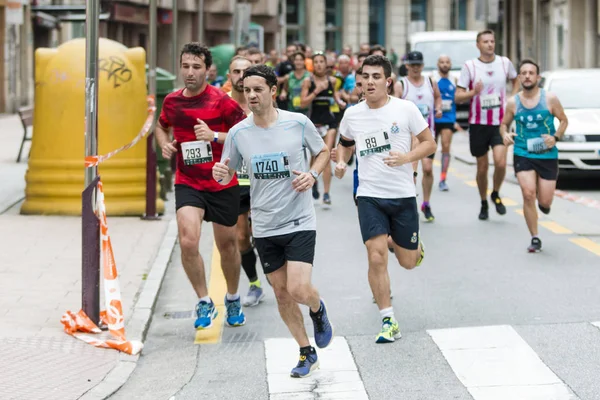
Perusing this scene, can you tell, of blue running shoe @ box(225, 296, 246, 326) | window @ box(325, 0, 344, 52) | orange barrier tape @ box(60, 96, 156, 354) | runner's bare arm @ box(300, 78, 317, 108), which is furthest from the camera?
window @ box(325, 0, 344, 52)

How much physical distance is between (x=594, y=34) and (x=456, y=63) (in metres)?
11.5

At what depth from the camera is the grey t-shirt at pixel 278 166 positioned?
7371mm

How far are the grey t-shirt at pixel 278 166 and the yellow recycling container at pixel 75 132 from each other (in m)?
7.24

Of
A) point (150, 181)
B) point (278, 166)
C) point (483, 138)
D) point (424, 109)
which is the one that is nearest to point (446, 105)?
point (483, 138)

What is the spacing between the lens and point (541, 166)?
11883mm

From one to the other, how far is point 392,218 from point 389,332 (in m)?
0.86

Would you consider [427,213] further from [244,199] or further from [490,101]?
[244,199]

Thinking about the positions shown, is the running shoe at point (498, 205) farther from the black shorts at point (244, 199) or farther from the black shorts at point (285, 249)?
the black shorts at point (285, 249)

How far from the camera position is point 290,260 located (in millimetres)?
7418

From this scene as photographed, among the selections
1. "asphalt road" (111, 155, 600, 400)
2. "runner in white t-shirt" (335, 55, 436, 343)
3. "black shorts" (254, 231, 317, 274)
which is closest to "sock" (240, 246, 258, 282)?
"asphalt road" (111, 155, 600, 400)

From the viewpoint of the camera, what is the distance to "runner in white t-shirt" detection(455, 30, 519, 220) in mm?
14250

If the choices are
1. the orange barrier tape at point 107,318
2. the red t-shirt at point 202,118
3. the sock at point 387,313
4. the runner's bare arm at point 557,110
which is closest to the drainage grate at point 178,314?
the orange barrier tape at point 107,318

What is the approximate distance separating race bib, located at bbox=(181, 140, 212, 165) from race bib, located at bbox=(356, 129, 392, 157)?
3.24 ft

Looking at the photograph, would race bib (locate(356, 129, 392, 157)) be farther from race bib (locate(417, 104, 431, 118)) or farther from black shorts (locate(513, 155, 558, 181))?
race bib (locate(417, 104, 431, 118))
